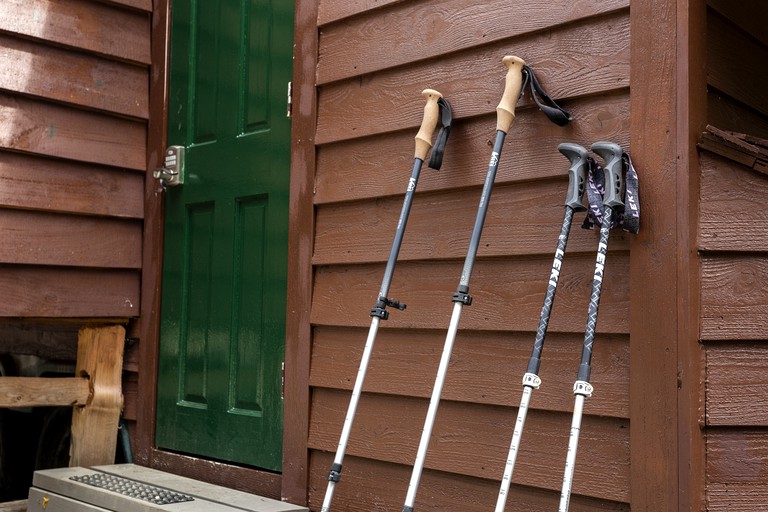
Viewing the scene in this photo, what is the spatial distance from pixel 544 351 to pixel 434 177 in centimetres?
63

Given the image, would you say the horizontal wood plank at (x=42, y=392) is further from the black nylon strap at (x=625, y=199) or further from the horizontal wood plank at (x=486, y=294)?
the black nylon strap at (x=625, y=199)

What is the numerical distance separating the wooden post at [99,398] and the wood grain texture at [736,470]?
2548mm

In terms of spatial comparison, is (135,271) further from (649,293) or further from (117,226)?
(649,293)

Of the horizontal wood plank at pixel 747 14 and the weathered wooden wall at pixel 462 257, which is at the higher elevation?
the horizontal wood plank at pixel 747 14

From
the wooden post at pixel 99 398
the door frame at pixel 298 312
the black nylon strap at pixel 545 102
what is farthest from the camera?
the wooden post at pixel 99 398

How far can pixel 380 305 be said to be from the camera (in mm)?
2473

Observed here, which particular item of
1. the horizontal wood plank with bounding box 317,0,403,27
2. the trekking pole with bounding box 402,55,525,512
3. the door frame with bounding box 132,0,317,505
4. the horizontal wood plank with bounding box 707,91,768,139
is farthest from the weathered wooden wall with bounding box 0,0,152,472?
the horizontal wood plank with bounding box 707,91,768,139

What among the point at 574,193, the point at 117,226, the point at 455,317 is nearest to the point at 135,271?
the point at 117,226

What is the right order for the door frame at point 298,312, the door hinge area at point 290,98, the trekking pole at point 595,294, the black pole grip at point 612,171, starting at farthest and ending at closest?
the door hinge area at point 290,98 < the door frame at point 298,312 < the black pole grip at point 612,171 < the trekking pole at point 595,294

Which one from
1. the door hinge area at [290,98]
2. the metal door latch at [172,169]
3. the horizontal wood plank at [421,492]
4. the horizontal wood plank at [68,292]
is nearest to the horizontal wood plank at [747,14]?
the horizontal wood plank at [421,492]

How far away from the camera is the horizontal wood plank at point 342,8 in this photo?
2.86 meters

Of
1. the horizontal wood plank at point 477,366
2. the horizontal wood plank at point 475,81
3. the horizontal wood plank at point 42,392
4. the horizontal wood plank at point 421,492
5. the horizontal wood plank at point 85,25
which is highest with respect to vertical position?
the horizontal wood plank at point 85,25

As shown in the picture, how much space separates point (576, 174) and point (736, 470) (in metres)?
0.78

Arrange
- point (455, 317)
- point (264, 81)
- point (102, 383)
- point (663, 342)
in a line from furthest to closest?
point (102, 383), point (264, 81), point (455, 317), point (663, 342)
